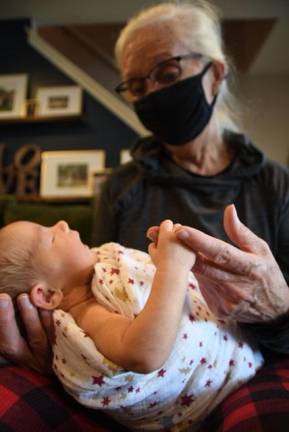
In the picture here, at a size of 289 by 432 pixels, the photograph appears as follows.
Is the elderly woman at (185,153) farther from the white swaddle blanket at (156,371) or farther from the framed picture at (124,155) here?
the framed picture at (124,155)

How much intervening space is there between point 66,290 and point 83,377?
0.22m

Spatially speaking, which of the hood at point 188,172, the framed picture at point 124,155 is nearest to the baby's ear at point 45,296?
the hood at point 188,172

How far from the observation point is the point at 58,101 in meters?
3.25

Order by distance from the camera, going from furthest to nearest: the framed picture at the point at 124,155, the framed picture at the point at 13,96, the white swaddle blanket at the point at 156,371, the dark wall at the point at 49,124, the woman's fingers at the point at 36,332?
the framed picture at the point at 13,96
the dark wall at the point at 49,124
the framed picture at the point at 124,155
the woman's fingers at the point at 36,332
the white swaddle blanket at the point at 156,371

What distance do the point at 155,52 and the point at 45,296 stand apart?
2.50 feet

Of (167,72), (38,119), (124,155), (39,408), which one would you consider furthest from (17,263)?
(38,119)

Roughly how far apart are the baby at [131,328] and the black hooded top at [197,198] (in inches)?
9.4

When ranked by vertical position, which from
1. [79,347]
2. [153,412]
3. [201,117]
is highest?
[201,117]

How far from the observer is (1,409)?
2.09 ft

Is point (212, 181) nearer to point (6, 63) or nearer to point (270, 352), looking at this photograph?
point (270, 352)

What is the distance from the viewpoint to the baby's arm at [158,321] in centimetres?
59

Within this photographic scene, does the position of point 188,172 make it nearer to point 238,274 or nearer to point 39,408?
point 238,274

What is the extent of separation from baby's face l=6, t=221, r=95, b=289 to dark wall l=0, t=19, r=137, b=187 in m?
2.34

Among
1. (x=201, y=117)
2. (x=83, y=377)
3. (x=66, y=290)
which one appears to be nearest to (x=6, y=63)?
(x=201, y=117)
